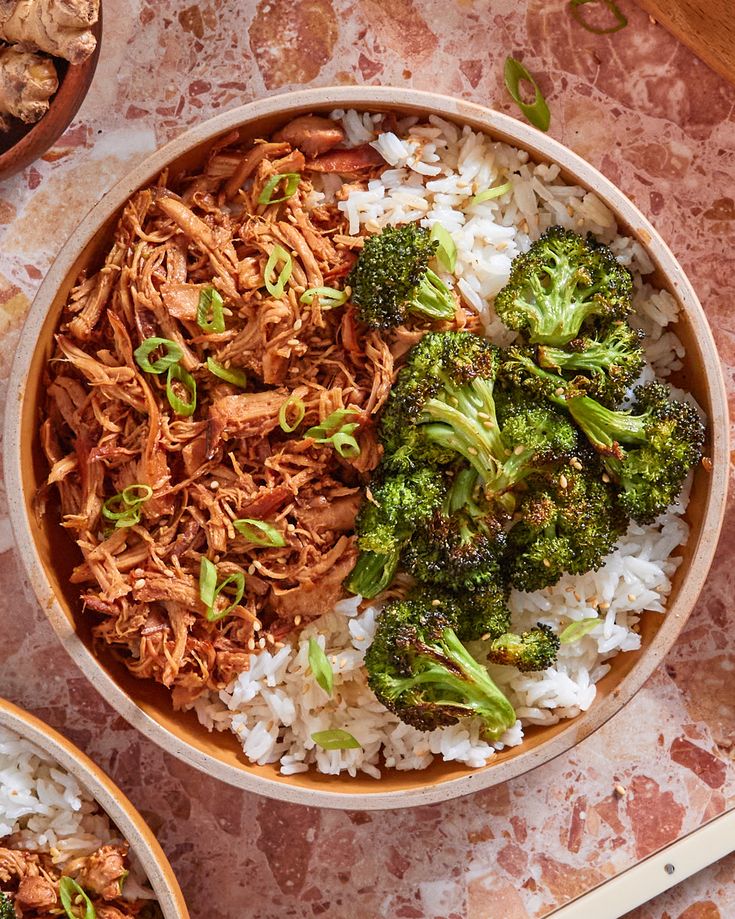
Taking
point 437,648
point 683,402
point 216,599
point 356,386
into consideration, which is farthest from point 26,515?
point 683,402

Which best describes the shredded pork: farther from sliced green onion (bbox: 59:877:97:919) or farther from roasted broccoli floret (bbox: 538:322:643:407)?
sliced green onion (bbox: 59:877:97:919)

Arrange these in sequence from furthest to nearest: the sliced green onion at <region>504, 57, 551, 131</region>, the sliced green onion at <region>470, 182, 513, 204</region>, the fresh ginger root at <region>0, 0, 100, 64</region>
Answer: the sliced green onion at <region>504, 57, 551, 131</region>
the sliced green onion at <region>470, 182, 513, 204</region>
the fresh ginger root at <region>0, 0, 100, 64</region>

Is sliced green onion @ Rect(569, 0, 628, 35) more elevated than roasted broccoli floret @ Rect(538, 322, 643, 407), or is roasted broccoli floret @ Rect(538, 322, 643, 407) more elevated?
sliced green onion @ Rect(569, 0, 628, 35)

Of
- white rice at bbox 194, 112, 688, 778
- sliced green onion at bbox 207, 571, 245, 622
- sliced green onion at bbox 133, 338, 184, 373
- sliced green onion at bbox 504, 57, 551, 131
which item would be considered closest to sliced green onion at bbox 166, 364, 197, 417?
sliced green onion at bbox 133, 338, 184, 373

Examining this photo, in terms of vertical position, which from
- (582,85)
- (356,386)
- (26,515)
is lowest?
(26,515)

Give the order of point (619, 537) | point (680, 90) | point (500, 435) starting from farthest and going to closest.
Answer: point (680, 90)
point (619, 537)
point (500, 435)

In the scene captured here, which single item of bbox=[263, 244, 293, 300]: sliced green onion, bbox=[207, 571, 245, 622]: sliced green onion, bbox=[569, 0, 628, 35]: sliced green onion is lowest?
bbox=[207, 571, 245, 622]: sliced green onion

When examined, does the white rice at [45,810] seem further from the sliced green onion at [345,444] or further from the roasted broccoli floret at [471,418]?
the roasted broccoli floret at [471,418]

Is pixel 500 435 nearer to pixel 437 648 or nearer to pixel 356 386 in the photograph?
pixel 356 386
